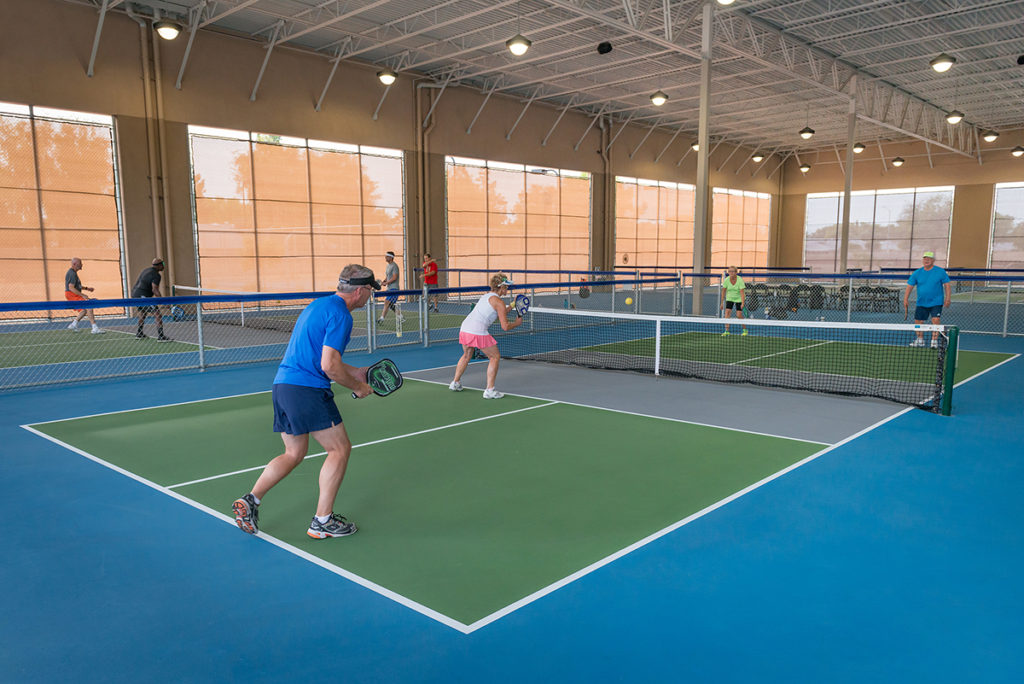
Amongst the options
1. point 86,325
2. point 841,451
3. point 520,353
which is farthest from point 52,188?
point 841,451

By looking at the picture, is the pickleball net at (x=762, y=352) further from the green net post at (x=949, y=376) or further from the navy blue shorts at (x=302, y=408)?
the navy blue shorts at (x=302, y=408)

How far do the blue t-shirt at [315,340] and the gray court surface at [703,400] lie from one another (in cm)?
512

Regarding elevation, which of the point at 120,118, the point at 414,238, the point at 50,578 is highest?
the point at 120,118

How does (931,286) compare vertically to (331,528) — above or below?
above

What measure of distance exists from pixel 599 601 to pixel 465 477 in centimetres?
250

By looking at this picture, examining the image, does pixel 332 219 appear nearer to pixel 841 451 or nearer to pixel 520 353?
pixel 520 353

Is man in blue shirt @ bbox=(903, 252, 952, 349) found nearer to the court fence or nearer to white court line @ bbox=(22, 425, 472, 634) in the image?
the court fence

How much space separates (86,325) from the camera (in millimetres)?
18828

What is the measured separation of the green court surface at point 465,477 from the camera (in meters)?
4.63

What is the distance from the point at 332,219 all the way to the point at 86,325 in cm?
892

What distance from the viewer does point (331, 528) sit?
5020mm

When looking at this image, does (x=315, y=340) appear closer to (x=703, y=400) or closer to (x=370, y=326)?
(x=703, y=400)

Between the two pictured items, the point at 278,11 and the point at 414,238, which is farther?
the point at 414,238

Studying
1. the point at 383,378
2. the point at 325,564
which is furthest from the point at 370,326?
the point at 325,564
